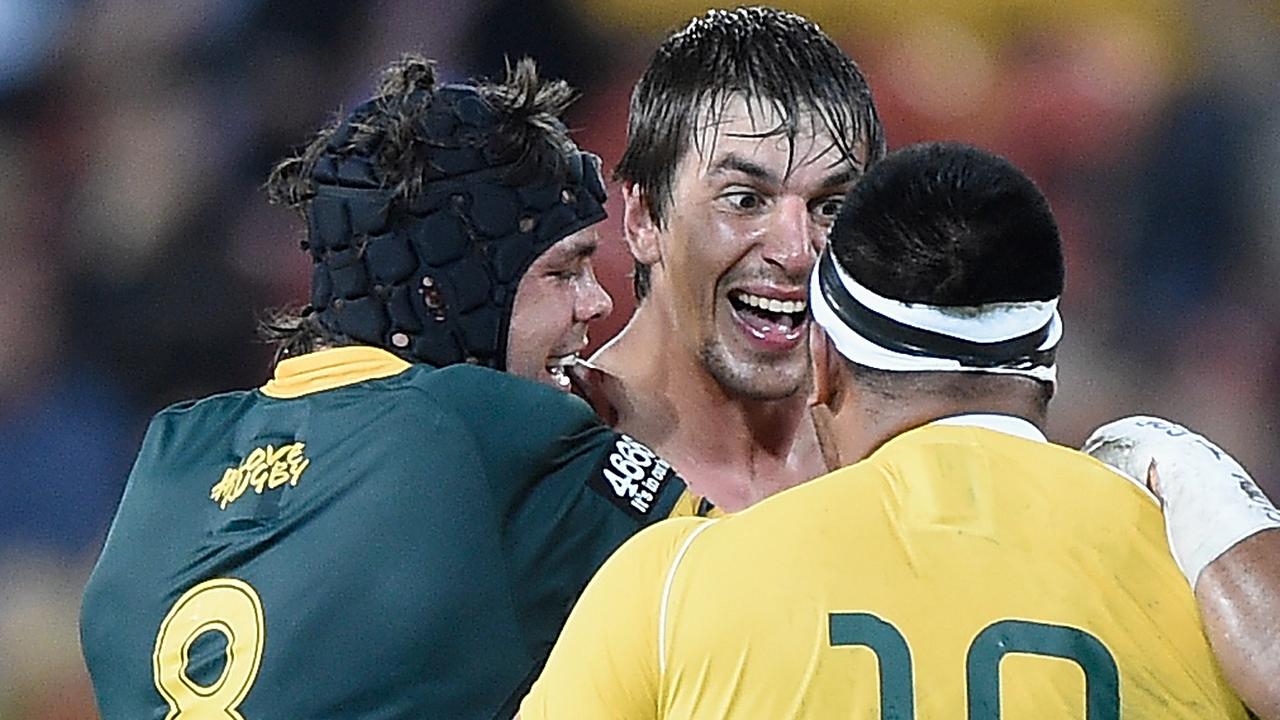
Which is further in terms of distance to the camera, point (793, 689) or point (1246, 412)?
point (1246, 412)

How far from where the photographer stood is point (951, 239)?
185cm

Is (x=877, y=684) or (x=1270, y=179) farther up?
(x=877, y=684)

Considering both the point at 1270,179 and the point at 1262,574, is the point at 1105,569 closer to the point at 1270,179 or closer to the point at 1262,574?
the point at 1262,574

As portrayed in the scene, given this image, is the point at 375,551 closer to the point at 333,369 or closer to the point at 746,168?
the point at 333,369

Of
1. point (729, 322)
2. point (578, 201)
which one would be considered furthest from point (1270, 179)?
point (578, 201)

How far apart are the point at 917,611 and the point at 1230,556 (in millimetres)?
289

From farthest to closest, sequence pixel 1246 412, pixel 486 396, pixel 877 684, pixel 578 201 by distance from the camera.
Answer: pixel 1246 412
pixel 578 201
pixel 486 396
pixel 877 684

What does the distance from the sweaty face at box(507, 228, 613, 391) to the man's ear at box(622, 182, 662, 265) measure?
22.6 inches

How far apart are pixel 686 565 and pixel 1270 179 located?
361 cm

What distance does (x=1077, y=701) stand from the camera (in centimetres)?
175

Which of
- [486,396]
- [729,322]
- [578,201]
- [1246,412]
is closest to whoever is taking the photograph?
[486,396]

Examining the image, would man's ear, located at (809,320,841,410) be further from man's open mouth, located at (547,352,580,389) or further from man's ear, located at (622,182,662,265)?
man's ear, located at (622,182,662,265)

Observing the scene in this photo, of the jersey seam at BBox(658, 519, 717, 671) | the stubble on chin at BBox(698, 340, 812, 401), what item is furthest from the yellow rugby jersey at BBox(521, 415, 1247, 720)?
the stubble on chin at BBox(698, 340, 812, 401)

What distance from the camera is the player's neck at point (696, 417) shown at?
333cm
